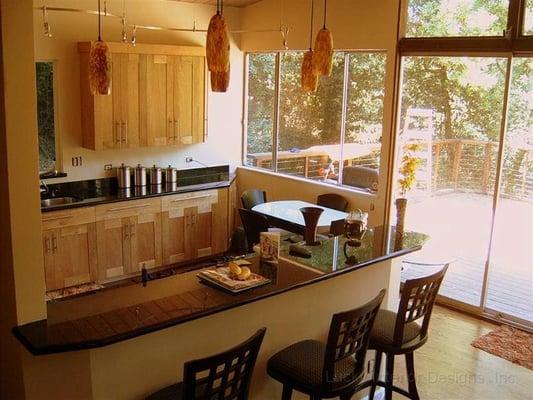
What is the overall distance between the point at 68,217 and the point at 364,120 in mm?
3295

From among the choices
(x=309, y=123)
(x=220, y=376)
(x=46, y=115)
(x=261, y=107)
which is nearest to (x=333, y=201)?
(x=309, y=123)

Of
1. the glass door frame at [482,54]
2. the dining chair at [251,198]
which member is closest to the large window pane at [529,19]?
the glass door frame at [482,54]

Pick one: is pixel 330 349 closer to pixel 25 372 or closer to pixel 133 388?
pixel 133 388

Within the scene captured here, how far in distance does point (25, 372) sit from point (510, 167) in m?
4.50

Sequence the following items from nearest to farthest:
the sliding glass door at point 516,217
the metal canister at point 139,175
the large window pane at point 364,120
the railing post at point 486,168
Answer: the sliding glass door at point 516,217 < the railing post at point 486,168 < the large window pane at point 364,120 < the metal canister at point 139,175

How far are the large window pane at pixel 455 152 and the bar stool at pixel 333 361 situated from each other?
10.2 ft

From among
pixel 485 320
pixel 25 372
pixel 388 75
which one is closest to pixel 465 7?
pixel 388 75

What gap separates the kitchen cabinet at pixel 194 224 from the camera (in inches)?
261

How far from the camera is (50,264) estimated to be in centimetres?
566

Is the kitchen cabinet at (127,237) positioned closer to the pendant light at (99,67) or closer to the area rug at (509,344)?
the pendant light at (99,67)

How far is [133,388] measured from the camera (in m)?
2.62

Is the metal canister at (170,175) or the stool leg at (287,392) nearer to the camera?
the stool leg at (287,392)

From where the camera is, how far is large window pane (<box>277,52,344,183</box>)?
22.0ft

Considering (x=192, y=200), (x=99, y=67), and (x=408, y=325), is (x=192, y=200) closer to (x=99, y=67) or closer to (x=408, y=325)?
(x=99, y=67)
